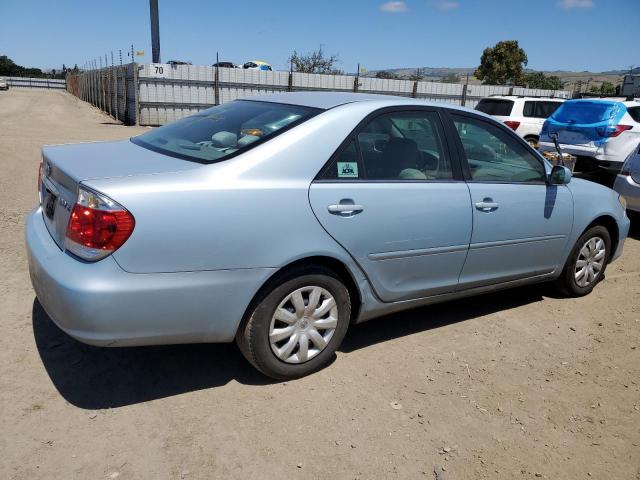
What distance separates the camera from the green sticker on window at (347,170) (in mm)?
3078

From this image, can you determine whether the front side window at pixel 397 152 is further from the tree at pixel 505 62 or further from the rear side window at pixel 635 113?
the tree at pixel 505 62

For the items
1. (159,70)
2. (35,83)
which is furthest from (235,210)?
(35,83)

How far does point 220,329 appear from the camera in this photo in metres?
2.78

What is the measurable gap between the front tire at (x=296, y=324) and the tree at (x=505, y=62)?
46.4 m

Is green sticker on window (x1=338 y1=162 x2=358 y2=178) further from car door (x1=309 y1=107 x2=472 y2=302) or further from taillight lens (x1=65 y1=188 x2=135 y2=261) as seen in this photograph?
taillight lens (x1=65 y1=188 x2=135 y2=261)

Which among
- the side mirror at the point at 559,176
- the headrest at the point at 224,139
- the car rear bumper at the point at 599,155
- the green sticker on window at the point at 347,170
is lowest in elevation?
the car rear bumper at the point at 599,155

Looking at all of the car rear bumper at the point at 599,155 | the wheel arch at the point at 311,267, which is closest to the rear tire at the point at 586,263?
the wheel arch at the point at 311,267

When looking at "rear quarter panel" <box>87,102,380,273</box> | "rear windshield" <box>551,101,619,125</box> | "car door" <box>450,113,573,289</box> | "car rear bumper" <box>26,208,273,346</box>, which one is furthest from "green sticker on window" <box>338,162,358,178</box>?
"rear windshield" <box>551,101,619,125</box>

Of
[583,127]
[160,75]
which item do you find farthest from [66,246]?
[160,75]

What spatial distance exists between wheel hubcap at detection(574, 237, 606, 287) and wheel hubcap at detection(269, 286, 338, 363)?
2649 millimetres

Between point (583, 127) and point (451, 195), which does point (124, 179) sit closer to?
point (451, 195)

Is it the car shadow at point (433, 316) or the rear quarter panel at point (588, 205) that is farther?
the rear quarter panel at point (588, 205)

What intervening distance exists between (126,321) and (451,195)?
213 centimetres

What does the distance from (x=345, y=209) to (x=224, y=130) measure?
95cm
